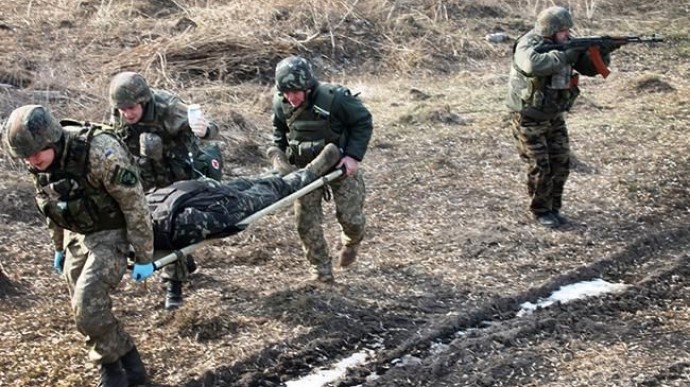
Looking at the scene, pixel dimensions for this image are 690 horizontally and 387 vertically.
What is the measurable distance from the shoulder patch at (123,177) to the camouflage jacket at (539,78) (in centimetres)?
402

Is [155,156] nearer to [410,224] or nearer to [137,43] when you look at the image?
[410,224]

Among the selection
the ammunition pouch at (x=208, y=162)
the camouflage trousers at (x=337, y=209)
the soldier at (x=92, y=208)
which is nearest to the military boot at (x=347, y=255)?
the camouflage trousers at (x=337, y=209)

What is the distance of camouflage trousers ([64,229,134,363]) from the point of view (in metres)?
5.16

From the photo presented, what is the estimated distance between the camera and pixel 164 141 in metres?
6.49

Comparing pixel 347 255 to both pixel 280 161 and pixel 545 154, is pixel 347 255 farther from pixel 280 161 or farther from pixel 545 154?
pixel 545 154

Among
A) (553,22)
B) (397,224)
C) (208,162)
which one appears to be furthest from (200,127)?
(553,22)

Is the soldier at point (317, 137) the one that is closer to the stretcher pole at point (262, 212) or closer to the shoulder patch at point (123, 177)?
the stretcher pole at point (262, 212)

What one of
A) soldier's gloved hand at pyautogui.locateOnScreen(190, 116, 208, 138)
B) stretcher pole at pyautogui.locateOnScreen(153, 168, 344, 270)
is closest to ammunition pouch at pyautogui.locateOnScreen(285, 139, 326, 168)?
stretcher pole at pyautogui.locateOnScreen(153, 168, 344, 270)

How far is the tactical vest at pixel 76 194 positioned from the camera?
5.07 m

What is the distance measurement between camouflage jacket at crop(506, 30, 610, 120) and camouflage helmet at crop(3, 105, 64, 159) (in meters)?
4.34

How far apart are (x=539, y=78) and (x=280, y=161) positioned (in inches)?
96.6

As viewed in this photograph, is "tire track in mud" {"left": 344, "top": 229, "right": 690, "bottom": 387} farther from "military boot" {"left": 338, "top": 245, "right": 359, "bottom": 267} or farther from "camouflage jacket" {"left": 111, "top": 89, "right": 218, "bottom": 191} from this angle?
"camouflage jacket" {"left": 111, "top": 89, "right": 218, "bottom": 191}

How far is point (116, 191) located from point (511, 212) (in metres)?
4.69

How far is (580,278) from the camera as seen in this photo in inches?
299
